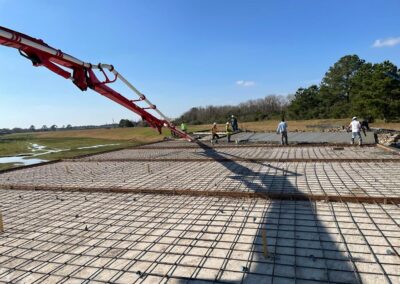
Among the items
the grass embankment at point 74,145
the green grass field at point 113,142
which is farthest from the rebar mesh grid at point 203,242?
the green grass field at point 113,142

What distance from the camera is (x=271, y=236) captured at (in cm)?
368

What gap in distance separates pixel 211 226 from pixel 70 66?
4707 mm

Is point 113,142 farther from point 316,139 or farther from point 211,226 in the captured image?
point 211,226

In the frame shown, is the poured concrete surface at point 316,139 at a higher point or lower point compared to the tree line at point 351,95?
lower

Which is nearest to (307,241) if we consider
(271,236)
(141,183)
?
(271,236)

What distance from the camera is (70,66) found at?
259 inches

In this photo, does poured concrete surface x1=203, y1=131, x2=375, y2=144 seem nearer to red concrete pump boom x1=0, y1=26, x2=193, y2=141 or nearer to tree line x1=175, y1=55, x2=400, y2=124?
red concrete pump boom x1=0, y1=26, x2=193, y2=141

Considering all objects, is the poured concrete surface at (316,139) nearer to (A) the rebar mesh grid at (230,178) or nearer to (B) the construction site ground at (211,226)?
(B) the construction site ground at (211,226)

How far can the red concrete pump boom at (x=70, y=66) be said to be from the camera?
4532 mm

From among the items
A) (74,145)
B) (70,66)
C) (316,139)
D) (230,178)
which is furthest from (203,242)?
(74,145)

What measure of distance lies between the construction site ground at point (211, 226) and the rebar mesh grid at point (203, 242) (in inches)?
0.5

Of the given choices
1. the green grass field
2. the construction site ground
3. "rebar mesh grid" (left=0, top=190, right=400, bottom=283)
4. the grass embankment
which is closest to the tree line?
the green grass field

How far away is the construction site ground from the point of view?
2986 millimetres

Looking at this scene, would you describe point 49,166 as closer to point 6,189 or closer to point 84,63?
point 6,189
